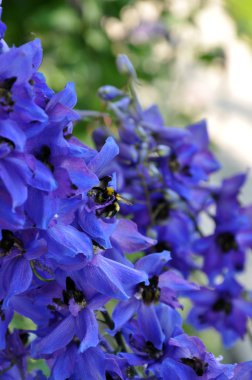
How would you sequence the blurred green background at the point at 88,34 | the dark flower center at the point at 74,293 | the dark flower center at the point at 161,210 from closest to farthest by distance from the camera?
1. the dark flower center at the point at 74,293
2. the dark flower center at the point at 161,210
3. the blurred green background at the point at 88,34

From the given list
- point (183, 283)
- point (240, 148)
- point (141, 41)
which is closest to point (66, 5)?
point (141, 41)

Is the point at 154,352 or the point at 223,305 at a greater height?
the point at 154,352

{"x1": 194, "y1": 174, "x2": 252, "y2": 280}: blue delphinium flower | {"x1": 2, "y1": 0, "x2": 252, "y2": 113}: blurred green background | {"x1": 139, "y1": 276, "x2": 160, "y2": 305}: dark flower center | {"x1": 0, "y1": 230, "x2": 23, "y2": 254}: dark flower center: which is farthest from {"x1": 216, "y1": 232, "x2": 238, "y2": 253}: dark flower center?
{"x1": 2, "y1": 0, "x2": 252, "y2": 113}: blurred green background

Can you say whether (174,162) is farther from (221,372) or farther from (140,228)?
(221,372)

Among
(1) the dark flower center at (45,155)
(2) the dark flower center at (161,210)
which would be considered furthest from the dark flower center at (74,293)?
(2) the dark flower center at (161,210)

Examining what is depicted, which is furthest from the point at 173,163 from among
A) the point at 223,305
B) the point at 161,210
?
the point at 223,305

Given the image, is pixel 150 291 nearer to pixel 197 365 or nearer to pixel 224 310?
pixel 197 365

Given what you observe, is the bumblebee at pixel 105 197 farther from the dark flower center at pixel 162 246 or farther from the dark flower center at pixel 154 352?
the dark flower center at pixel 162 246
